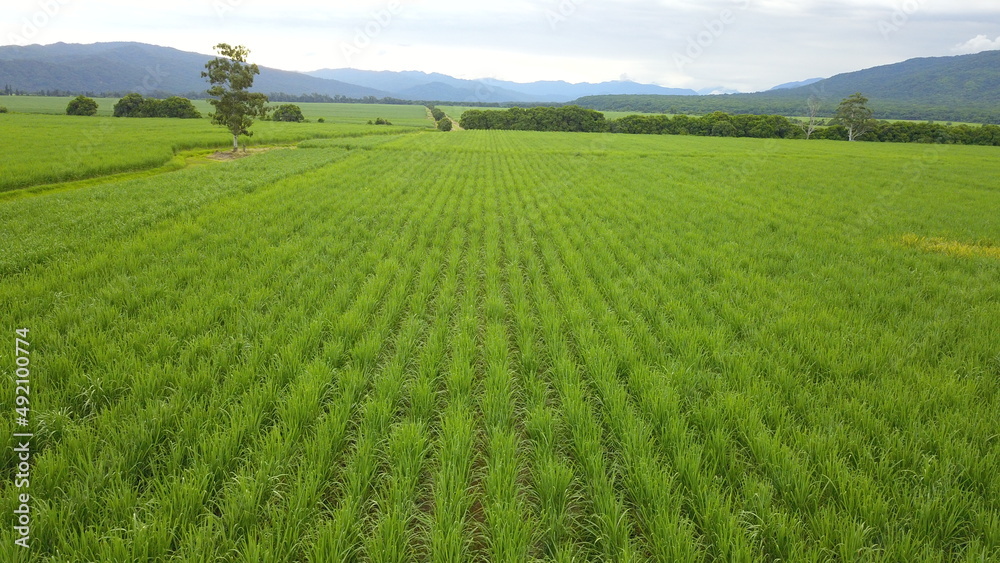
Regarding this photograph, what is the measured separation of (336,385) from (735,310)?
15.5 feet

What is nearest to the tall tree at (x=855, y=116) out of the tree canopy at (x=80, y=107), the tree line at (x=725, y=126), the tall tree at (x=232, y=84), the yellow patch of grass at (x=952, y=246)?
the tree line at (x=725, y=126)

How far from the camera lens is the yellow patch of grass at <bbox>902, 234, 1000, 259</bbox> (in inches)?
337

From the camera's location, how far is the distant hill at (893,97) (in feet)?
387

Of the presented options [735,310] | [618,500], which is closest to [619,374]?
[618,500]

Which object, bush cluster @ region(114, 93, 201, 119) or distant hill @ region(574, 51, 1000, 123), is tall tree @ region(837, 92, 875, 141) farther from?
bush cluster @ region(114, 93, 201, 119)

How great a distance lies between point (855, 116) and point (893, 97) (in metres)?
139

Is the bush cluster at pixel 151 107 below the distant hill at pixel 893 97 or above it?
below

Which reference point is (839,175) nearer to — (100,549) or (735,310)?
(735,310)

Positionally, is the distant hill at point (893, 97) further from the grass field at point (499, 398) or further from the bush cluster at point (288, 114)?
the grass field at point (499, 398)

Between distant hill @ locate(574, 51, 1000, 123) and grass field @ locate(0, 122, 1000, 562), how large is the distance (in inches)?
4956

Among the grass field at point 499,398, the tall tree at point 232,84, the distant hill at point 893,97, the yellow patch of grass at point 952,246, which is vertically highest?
the distant hill at point 893,97

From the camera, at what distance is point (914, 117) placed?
10219 cm

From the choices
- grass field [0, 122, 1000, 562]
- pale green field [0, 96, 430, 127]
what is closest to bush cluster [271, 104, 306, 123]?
pale green field [0, 96, 430, 127]

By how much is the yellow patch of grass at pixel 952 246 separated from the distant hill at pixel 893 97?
120 metres
